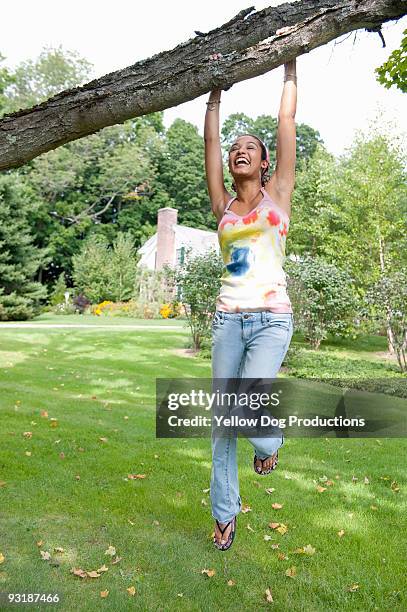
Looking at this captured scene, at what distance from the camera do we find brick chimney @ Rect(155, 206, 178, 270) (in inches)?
1304

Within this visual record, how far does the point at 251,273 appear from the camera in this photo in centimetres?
244

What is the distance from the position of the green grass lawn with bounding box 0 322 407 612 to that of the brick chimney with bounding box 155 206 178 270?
2532 cm

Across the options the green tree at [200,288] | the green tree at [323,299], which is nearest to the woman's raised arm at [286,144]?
the green tree at [200,288]

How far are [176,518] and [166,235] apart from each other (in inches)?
1156

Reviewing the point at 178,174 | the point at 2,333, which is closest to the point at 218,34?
the point at 2,333

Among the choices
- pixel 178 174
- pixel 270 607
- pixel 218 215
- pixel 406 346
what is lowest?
pixel 270 607

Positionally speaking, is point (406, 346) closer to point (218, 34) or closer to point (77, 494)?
point (77, 494)

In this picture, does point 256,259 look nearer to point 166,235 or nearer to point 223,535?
point 223,535

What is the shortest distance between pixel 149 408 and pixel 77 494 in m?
3.61

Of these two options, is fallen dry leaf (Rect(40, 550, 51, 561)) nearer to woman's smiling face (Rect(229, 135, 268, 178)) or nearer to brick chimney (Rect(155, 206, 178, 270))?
woman's smiling face (Rect(229, 135, 268, 178))

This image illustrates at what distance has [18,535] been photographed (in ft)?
13.6

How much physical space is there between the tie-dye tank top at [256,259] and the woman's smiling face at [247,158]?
0.13 meters

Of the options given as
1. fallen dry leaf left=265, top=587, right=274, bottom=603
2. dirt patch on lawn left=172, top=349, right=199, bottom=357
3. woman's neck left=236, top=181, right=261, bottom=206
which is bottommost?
fallen dry leaf left=265, top=587, right=274, bottom=603

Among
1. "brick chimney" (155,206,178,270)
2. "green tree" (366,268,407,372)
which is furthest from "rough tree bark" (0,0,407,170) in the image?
"brick chimney" (155,206,178,270)
